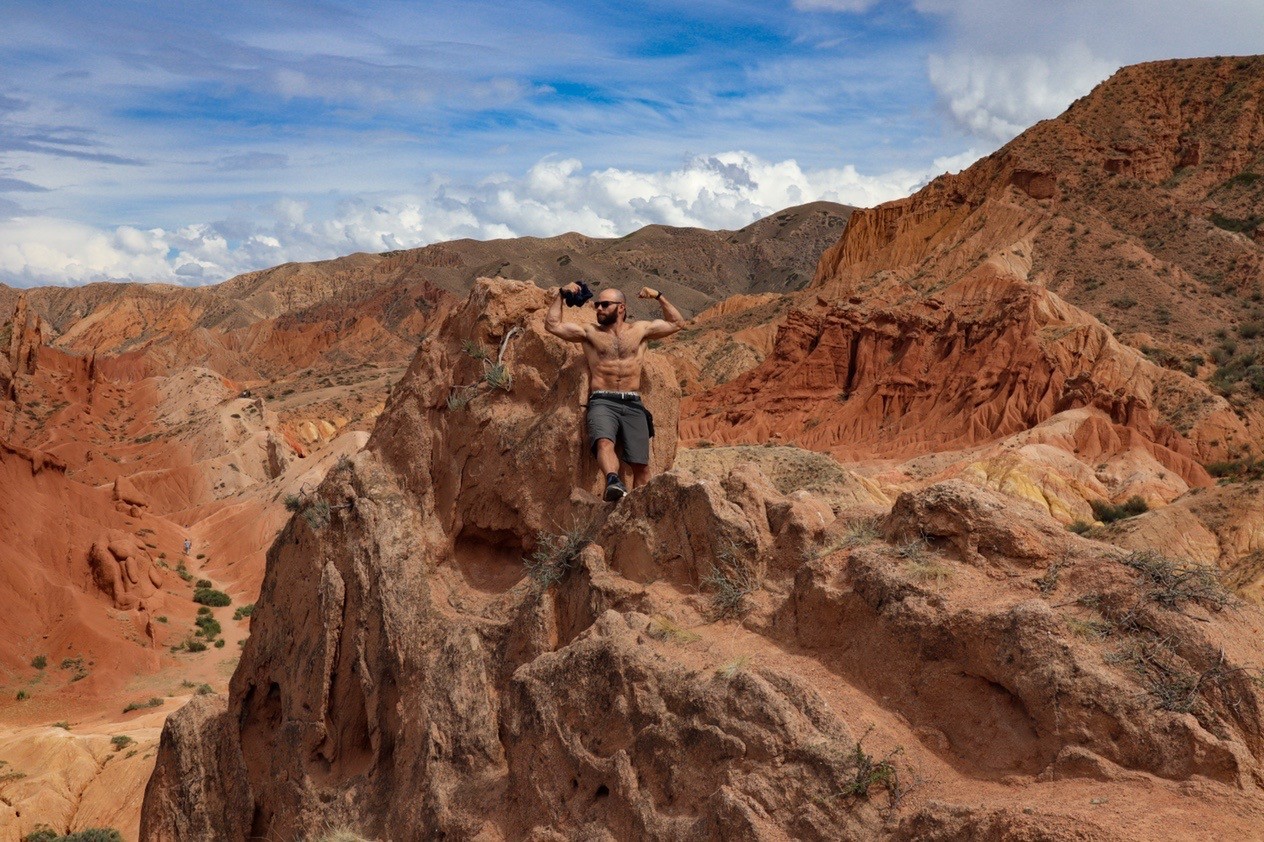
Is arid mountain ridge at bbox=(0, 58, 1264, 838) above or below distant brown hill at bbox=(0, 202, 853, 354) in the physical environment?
below

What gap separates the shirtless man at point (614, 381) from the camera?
7.84m

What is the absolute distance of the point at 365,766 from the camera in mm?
7836

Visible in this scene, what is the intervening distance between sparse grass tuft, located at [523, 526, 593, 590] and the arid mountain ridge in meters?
0.09

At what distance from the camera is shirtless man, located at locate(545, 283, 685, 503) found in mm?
7836

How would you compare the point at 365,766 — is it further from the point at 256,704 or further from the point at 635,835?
the point at 635,835

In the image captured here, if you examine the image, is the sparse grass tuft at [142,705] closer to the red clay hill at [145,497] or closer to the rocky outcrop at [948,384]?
the red clay hill at [145,497]

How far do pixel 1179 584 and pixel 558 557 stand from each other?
13.0 ft

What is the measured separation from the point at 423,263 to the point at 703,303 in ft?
155

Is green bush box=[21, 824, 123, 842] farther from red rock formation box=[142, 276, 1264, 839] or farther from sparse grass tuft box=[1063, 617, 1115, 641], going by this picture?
sparse grass tuft box=[1063, 617, 1115, 641]

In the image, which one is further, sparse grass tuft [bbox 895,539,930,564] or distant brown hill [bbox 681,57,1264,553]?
distant brown hill [bbox 681,57,1264,553]

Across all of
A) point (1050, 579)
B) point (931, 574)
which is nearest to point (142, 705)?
point (931, 574)

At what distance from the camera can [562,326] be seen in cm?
820

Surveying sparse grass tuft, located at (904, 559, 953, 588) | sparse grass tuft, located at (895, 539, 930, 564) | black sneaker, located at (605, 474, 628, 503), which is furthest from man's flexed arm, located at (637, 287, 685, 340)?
sparse grass tuft, located at (904, 559, 953, 588)

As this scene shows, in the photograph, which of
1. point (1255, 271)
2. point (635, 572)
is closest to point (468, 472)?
point (635, 572)
